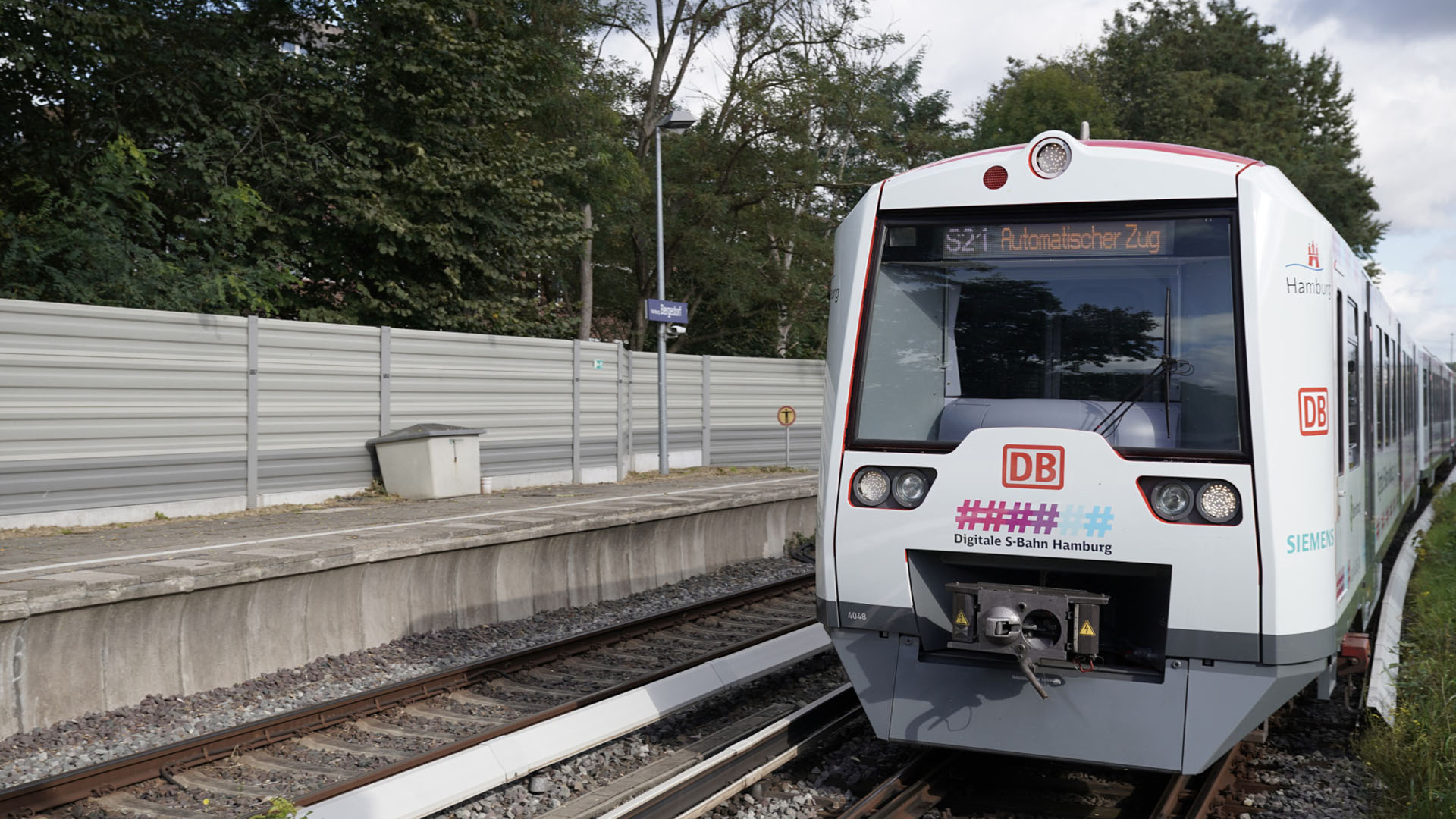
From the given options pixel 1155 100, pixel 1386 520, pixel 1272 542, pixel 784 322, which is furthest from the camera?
pixel 1155 100

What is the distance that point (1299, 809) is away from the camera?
5578 millimetres

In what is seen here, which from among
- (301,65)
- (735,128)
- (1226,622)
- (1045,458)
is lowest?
(1226,622)

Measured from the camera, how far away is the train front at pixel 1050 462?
16.4 ft

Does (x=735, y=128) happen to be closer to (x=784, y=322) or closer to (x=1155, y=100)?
(x=784, y=322)

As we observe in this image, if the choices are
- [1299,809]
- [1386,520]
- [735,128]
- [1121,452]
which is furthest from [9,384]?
[735,128]

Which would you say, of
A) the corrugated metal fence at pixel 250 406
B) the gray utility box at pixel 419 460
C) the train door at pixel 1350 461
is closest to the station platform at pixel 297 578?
the gray utility box at pixel 419 460

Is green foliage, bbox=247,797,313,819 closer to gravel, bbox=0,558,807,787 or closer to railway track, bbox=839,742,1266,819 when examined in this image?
gravel, bbox=0,558,807,787

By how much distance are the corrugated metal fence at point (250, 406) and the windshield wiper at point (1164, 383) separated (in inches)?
386

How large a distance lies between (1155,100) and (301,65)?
4012cm

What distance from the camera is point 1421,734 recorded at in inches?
231

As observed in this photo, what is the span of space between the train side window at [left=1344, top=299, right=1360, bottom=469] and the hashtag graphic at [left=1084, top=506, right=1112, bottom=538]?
5.90ft

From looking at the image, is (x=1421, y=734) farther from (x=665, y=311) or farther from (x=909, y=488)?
(x=665, y=311)

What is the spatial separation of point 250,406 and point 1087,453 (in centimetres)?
1052

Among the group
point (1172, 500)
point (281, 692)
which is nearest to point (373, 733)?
point (281, 692)
